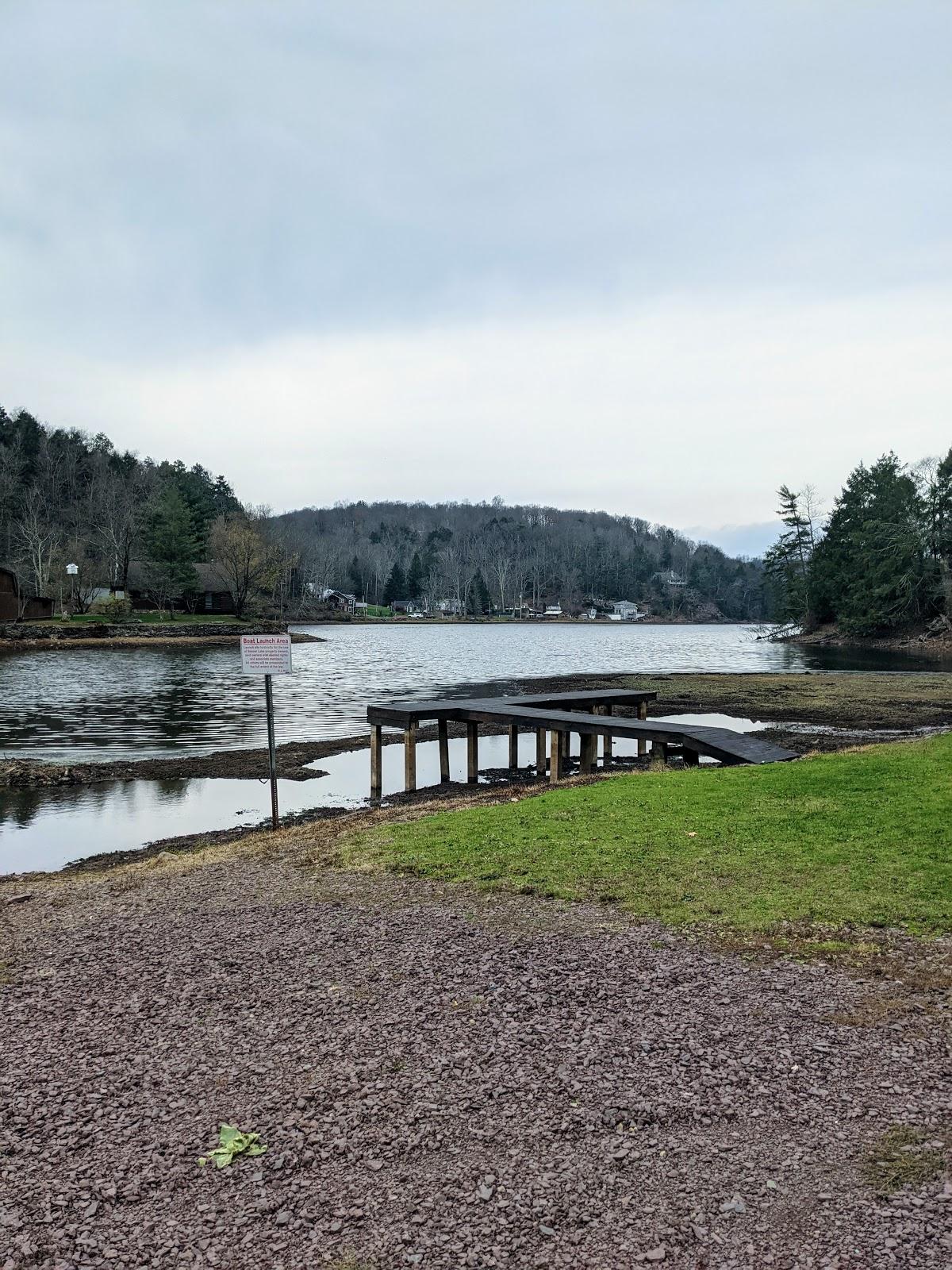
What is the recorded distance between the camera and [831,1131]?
371cm

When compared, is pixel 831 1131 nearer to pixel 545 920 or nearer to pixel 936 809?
pixel 545 920

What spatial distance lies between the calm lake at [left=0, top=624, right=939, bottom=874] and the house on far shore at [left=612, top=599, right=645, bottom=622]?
109m

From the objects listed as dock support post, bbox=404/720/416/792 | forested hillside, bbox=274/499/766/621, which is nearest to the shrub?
dock support post, bbox=404/720/416/792

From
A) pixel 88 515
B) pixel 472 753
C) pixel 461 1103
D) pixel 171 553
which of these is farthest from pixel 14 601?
pixel 461 1103

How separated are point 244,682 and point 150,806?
957 inches

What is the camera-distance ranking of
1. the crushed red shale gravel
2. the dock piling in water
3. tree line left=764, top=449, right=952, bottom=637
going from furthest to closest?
1. tree line left=764, top=449, right=952, bottom=637
2. the dock piling in water
3. the crushed red shale gravel

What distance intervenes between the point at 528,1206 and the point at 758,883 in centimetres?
433

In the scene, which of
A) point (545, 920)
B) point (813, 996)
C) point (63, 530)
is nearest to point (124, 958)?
point (545, 920)

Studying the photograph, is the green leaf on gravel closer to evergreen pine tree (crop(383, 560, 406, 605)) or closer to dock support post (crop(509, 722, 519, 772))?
dock support post (crop(509, 722, 519, 772))

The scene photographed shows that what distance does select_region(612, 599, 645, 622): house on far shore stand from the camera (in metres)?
179

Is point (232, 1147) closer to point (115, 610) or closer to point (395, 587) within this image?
point (115, 610)

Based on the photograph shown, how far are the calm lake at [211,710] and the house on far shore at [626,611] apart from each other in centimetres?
10888

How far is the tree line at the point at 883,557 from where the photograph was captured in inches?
2468

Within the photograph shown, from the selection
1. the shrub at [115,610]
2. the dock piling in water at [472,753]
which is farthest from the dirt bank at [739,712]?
the shrub at [115,610]
